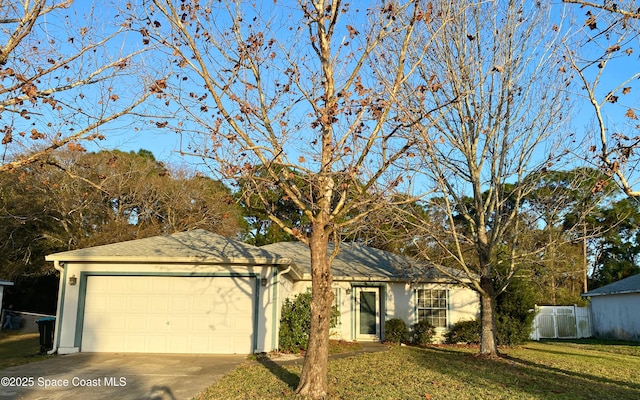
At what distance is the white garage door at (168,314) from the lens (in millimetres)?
12492

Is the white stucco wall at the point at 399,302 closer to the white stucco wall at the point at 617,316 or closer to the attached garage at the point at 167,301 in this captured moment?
the attached garage at the point at 167,301

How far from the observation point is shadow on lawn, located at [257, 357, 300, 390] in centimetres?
853

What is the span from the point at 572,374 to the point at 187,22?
10253 mm

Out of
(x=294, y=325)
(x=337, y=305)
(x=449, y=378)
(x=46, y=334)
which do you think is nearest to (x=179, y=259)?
(x=294, y=325)

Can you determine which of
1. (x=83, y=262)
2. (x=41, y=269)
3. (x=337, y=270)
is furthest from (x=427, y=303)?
(x=41, y=269)

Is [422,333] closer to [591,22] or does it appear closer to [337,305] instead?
[337,305]

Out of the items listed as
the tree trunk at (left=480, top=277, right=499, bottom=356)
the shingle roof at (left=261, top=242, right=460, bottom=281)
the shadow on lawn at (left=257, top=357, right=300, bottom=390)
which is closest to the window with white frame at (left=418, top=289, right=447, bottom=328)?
the shingle roof at (left=261, top=242, right=460, bottom=281)

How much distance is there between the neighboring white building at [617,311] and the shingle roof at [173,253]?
17.6 meters

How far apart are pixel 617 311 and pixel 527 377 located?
16488mm

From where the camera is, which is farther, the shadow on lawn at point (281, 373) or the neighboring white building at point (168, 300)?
the neighboring white building at point (168, 300)

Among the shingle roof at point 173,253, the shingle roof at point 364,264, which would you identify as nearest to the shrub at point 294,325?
the shingle roof at point 173,253

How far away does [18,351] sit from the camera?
13.3 metres

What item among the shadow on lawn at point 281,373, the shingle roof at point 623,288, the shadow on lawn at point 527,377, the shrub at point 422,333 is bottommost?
the shadow on lawn at point 527,377

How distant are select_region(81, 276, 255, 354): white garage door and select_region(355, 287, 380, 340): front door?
5.77 m
